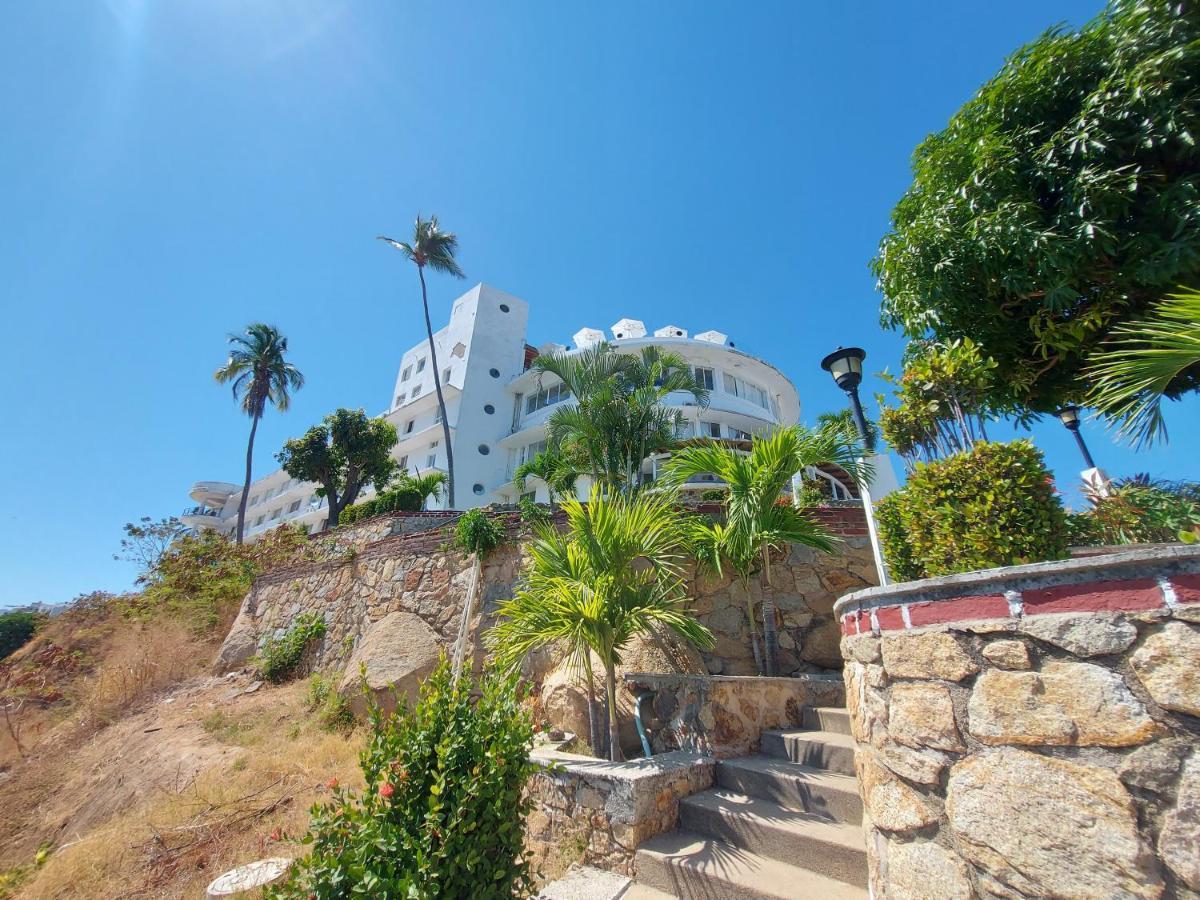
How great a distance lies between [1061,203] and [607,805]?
6295 mm

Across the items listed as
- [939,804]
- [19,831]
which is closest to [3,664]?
[19,831]

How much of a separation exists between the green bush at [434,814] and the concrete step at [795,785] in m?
1.94

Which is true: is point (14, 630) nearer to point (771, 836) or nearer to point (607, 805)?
point (607, 805)

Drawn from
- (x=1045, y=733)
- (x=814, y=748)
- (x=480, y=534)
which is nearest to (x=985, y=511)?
(x=1045, y=733)

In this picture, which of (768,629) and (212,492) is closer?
(768,629)

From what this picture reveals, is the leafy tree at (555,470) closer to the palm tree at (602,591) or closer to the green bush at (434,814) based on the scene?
the palm tree at (602,591)

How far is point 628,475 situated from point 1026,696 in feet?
24.4

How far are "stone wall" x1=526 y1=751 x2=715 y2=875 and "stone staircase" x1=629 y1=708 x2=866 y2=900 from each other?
13 cm

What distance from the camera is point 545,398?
81.2ft

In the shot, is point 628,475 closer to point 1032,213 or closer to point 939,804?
point 1032,213

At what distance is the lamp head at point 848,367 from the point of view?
535 cm

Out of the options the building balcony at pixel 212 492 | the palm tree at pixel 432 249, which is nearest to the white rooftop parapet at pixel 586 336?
the palm tree at pixel 432 249

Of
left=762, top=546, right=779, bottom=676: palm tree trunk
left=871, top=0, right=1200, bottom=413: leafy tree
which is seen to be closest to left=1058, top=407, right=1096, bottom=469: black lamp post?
left=871, top=0, right=1200, bottom=413: leafy tree

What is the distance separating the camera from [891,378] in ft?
12.3
